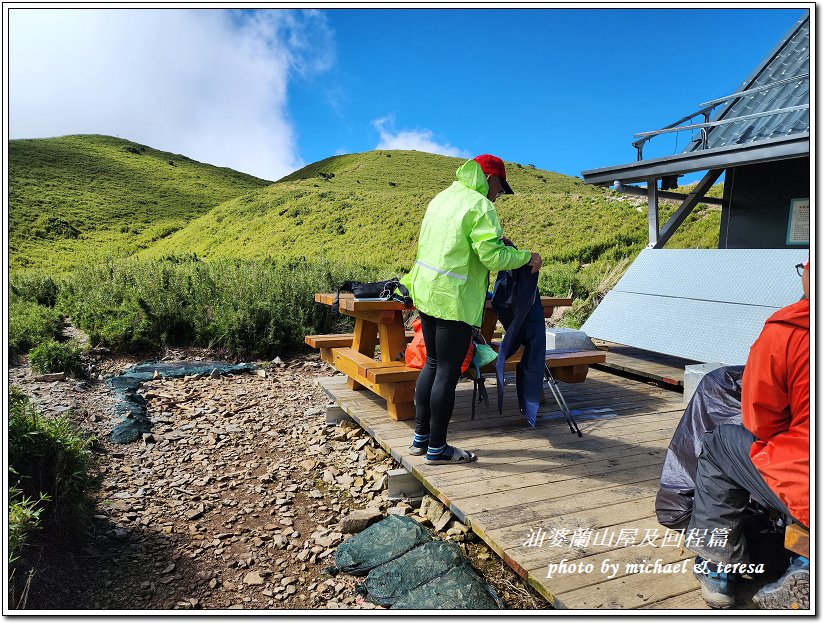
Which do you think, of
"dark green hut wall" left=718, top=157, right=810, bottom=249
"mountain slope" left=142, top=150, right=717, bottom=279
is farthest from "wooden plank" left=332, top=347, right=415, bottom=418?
"mountain slope" left=142, top=150, right=717, bottom=279

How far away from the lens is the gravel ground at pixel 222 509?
9.92 ft

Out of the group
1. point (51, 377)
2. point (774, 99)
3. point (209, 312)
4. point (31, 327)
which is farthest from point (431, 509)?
point (31, 327)

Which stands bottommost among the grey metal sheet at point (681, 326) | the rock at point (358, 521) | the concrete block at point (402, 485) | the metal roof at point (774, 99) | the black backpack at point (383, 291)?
the rock at point (358, 521)

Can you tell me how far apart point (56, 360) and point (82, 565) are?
4.84 meters

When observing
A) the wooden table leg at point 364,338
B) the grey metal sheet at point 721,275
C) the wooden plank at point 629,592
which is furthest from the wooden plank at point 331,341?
the wooden plank at point 629,592

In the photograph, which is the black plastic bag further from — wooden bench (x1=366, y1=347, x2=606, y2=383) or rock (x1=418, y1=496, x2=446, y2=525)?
wooden bench (x1=366, y1=347, x2=606, y2=383)

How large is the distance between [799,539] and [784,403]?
0.52 m

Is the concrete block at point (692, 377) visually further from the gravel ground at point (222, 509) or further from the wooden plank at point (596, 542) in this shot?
the gravel ground at point (222, 509)

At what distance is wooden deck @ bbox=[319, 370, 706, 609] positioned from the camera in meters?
2.50

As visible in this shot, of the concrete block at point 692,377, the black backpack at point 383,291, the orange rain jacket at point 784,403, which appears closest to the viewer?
the orange rain jacket at point 784,403

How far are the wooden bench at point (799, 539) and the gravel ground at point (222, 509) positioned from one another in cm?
112

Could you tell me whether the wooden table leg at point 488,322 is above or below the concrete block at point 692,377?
above

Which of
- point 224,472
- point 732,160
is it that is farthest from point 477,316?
point 732,160

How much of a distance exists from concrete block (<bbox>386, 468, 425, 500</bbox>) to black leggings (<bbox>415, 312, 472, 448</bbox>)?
0.95ft
